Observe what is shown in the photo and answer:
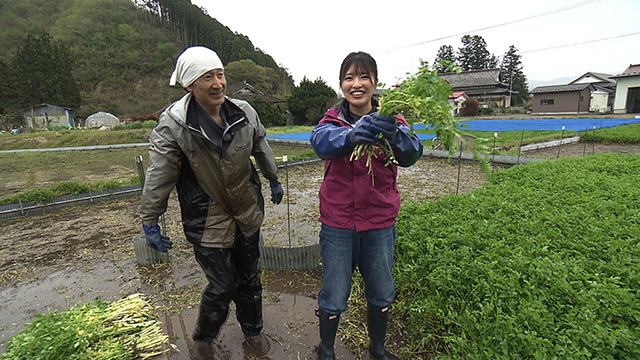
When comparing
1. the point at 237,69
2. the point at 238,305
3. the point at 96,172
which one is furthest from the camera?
the point at 237,69

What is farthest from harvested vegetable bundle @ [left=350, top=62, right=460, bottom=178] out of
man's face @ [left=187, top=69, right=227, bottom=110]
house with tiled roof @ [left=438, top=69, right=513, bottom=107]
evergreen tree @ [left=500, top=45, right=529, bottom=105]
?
→ evergreen tree @ [left=500, top=45, right=529, bottom=105]

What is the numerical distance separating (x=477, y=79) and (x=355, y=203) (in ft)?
151

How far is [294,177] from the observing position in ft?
28.6

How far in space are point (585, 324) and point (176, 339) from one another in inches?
98.8

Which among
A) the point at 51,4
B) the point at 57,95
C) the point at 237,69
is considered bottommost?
the point at 57,95

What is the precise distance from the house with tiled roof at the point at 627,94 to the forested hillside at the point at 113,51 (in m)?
36.4

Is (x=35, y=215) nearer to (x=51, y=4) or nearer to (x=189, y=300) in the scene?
(x=189, y=300)

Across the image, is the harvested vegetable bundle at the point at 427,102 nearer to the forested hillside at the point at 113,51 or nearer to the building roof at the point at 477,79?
the building roof at the point at 477,79

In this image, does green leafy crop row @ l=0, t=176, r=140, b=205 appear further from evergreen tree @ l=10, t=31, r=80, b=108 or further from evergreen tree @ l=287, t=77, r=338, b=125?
evergreen tree @ l=10, t=31, r=80, b=108

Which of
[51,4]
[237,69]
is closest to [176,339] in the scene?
[237,69]

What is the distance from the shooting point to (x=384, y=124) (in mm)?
1474

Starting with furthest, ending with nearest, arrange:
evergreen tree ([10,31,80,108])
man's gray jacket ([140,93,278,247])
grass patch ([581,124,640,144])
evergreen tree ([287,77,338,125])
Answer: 1. evergreen tree ([10,31,80,108])
2. evergreen tree ([287,77,338,125])
3. grass patch ([581,124,640,144])
4. man's gray jacket ([140,93,278,247])

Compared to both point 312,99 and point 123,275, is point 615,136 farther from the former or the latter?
point 312,99

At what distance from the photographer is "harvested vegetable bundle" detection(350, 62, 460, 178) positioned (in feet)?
4.83
